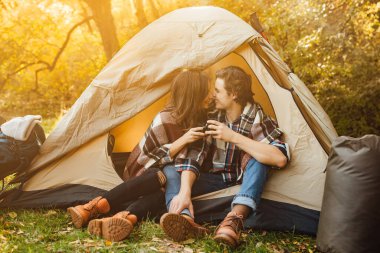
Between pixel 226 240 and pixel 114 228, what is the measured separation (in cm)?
80

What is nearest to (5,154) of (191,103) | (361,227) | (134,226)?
(134,226)

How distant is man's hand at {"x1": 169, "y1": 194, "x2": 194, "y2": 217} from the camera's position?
3215mm

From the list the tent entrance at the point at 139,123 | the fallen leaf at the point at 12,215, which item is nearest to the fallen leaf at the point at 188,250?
the fallen leaf at the point at 12,215

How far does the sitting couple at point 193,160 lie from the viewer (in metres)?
3.21

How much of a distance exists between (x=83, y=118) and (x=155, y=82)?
743 mm

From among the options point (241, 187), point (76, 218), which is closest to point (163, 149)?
point (241, 187)

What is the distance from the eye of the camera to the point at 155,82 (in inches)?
154

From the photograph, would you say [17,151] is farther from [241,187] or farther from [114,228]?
[241,187]

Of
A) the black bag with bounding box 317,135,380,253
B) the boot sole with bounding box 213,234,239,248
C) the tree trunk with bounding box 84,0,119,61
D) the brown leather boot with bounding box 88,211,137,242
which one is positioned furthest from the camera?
the tree trunk with bounding box 84,0,119,61

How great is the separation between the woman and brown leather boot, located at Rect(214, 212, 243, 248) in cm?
59

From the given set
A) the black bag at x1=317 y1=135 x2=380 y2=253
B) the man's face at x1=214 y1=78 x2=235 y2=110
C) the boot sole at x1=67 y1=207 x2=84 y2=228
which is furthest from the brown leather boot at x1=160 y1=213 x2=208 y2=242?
the man's face at x1=214 y1=78 x2=235 y2=110

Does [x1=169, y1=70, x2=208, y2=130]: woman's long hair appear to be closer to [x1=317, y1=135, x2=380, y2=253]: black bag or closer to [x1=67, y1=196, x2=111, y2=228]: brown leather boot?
[x1=67, y1=196, x2=111, y2=228]: brown leather boot

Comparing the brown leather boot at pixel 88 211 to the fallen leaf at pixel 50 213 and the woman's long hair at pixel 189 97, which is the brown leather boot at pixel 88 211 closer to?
the fallen leaf at pixel 50 213

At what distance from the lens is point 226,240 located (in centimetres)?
293
